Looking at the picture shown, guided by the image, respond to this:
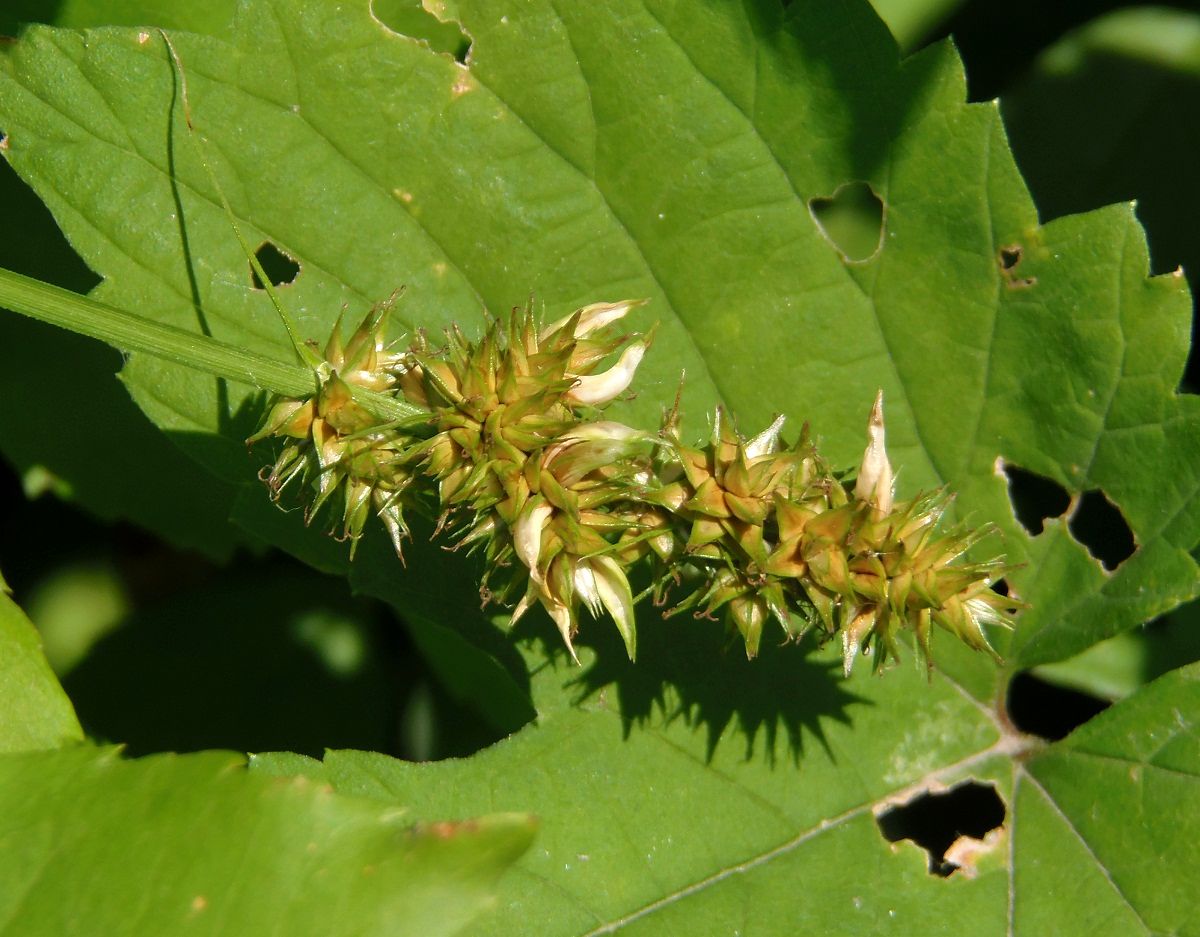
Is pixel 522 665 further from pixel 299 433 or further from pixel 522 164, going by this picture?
pixel 522 164

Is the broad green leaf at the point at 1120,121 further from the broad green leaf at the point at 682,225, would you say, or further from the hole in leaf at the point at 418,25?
the hole in leaf at the point at 418,25

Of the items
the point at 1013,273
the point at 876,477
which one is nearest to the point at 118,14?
the point at 876,477

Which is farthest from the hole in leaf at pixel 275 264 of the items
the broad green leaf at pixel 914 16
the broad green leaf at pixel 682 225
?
the broad green leaf at pixel 914 16

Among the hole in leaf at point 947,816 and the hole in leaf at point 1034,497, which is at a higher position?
the hole in leaf at point 1034,497

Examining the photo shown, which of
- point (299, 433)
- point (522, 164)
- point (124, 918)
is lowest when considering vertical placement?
point (124, 918)

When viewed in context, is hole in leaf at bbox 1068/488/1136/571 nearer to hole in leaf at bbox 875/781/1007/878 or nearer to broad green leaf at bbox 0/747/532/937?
hole in leaf at bbox 875/781/1007/878

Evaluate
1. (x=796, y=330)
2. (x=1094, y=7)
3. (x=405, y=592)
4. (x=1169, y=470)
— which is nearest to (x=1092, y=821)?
(x=1169, y=470)

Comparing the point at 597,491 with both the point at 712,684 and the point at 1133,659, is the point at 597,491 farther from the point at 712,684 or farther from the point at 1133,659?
the point at 1133,659
